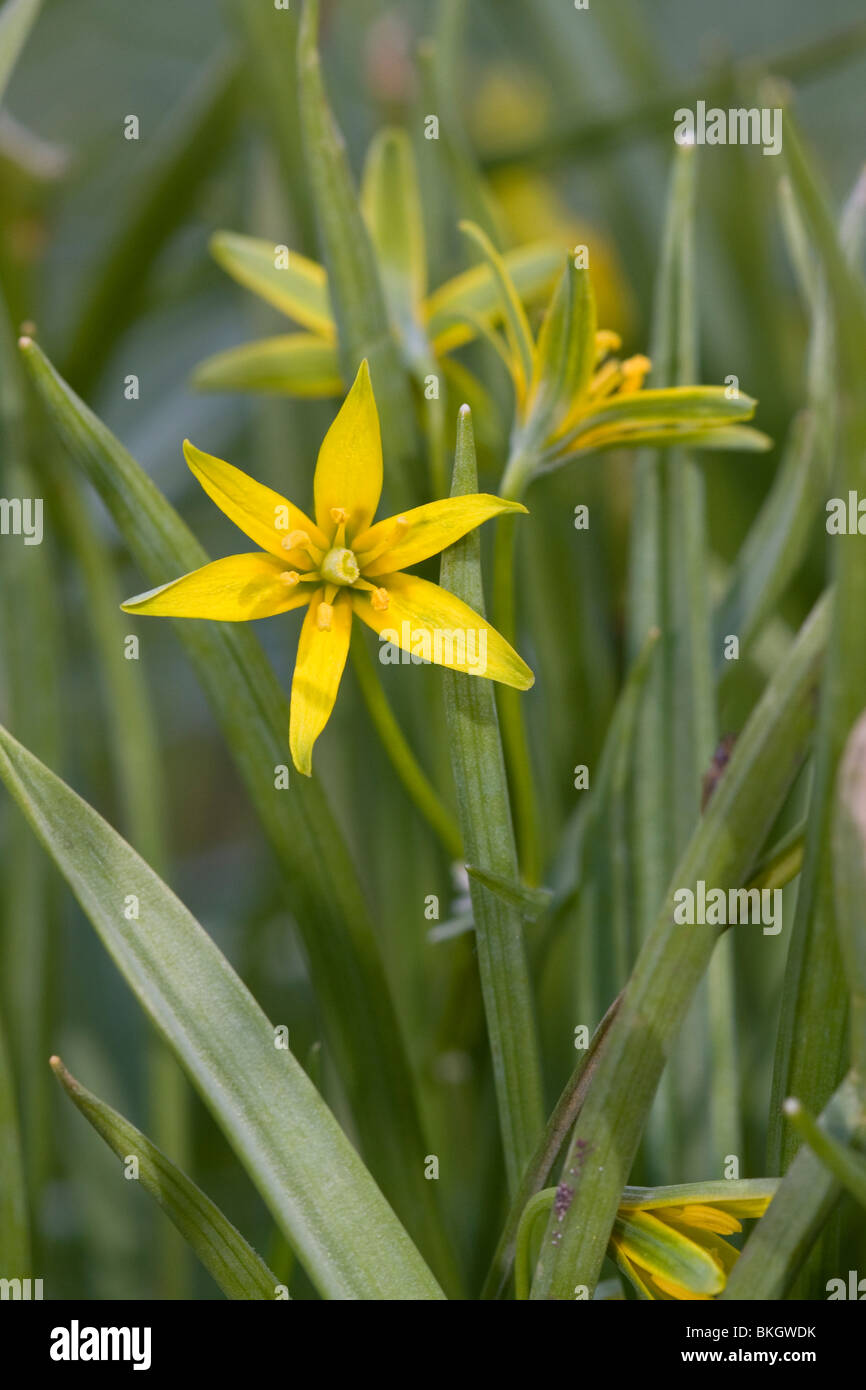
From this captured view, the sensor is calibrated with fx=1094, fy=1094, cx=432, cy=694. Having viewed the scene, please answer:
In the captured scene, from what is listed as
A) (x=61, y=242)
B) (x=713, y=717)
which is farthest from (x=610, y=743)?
(x=61, y=242)

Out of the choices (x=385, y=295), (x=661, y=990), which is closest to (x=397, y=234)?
(x=385, y=295)

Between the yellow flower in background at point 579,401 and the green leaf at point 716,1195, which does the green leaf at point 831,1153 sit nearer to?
the green leaf at point 716,1195

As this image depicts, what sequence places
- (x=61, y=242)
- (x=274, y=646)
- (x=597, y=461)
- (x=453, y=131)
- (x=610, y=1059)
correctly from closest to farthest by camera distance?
1. (x=610, y=1059)
2. (x=453, y=131)
3. (x=597, y=461)
4. (x=274, y=646)
5. (x=61, y=242)

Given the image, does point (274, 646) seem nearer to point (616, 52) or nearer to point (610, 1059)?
point (616, 52)

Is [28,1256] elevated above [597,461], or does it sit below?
below

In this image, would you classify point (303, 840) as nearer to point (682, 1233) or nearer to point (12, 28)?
point (682, 1233)
